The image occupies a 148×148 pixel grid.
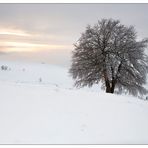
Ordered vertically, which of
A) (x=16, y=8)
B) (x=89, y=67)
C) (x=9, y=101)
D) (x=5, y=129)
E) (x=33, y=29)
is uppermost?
(x=16, y=8)

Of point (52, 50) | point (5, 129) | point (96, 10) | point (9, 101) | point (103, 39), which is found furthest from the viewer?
point (103, 39)

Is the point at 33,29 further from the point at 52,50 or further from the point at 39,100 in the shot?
the point at 39,100

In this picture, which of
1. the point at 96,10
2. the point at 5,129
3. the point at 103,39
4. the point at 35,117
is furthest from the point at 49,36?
the point at 103,39

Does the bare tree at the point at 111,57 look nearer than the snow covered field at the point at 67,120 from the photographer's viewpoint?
No

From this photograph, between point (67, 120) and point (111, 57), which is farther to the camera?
point (111, 57)

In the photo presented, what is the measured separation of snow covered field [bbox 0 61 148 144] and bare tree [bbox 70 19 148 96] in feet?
28.7

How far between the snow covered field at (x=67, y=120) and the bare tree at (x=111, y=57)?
8.75 metres

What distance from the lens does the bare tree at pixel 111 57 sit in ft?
50.6

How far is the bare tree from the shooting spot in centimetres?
1541

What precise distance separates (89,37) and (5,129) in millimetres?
12325

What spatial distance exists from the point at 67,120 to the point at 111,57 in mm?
10786

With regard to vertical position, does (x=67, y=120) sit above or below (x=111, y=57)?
below

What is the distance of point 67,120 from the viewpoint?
530cm

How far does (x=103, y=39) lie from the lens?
51.4 feet
